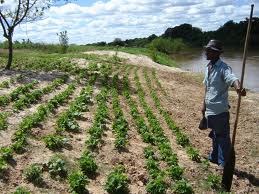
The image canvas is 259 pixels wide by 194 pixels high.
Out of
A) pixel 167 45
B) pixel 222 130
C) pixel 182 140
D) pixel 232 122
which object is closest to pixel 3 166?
pixel 222 130

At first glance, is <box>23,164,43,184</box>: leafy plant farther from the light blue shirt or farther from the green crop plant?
the light blue shirt

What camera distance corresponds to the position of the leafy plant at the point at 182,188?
803 centimetres

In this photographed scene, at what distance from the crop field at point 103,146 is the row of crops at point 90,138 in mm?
17

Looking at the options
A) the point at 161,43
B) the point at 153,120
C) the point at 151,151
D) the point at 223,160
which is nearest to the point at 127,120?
the point at 153,120

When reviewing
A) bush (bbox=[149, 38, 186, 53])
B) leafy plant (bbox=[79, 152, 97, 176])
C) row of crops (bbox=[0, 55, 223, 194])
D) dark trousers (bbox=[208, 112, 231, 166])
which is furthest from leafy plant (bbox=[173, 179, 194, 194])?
bush (bbox=[149, 38, 186, 53])

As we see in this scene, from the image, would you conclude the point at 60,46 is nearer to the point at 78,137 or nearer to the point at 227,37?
the point at 78,137

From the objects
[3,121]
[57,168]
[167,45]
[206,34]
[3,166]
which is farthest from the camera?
[206,34]

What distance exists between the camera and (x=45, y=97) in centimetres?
1516

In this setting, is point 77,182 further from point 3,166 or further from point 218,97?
point 218,97

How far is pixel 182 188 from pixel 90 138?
294 centimetres

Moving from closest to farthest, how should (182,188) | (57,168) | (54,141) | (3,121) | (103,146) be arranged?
(182,188), (57,168), (54,141), (103,146), (3,121)

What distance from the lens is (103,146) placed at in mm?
10250

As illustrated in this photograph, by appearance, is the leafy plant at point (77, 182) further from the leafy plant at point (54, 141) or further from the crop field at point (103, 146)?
the leafy plant at point (54, 141)

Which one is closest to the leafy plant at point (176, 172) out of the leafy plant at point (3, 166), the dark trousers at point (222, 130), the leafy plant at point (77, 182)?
the dark trousers at point (222, 130)
